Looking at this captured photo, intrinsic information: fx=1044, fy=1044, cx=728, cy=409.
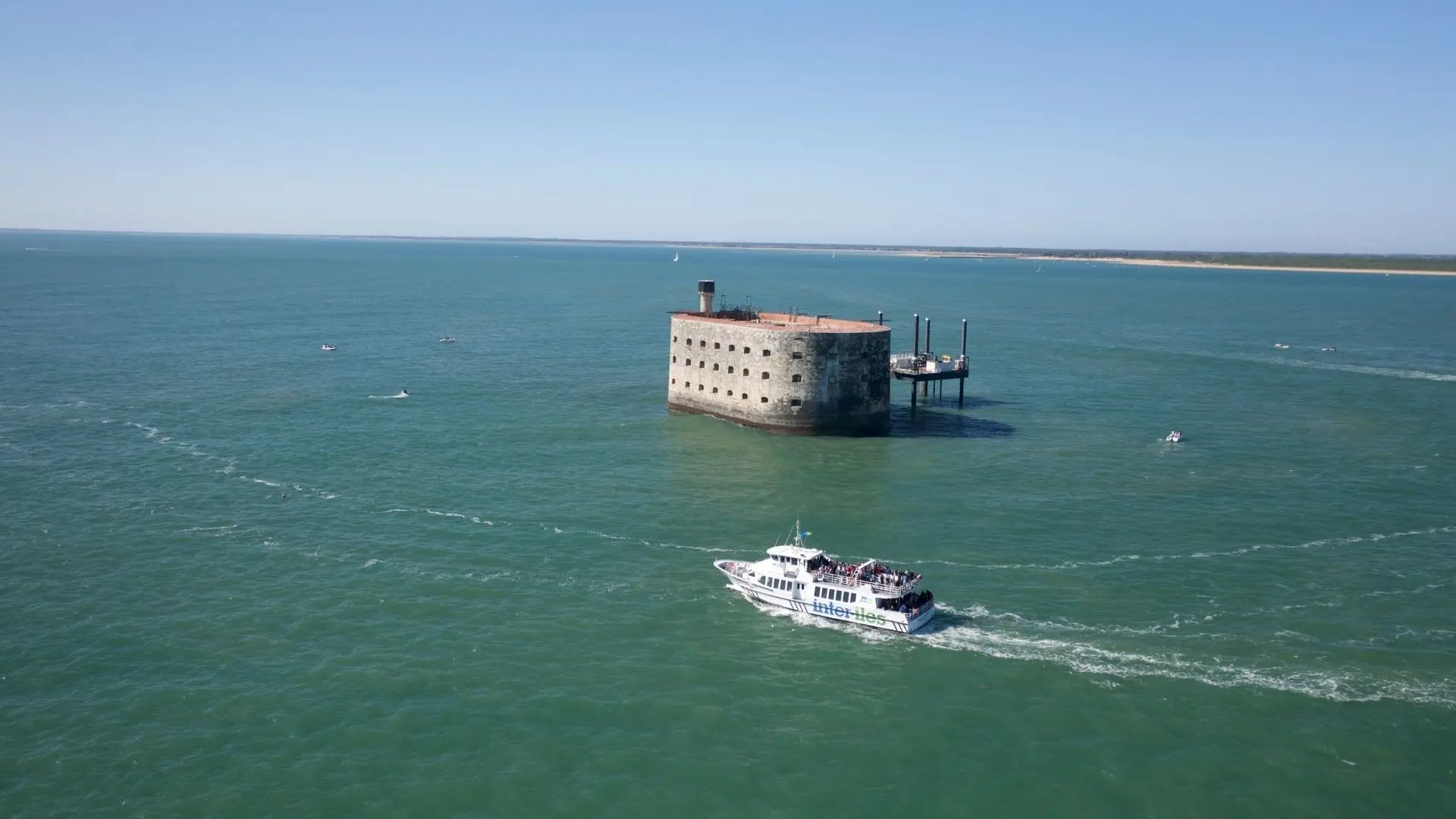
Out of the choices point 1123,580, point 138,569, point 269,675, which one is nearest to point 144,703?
point 269,675

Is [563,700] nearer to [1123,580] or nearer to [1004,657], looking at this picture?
[1004,657]

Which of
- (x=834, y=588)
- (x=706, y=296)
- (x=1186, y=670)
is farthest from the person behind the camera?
(x=706, y=296)

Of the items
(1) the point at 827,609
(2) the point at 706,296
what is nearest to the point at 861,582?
(1) the point at 827,609

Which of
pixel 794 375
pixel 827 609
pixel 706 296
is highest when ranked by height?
pixel 706 296

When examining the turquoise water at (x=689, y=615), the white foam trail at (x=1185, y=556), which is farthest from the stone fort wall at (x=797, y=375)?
the white foam trail at (x=1185, y=556)

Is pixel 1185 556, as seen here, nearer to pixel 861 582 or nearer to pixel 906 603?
pixel 906 603

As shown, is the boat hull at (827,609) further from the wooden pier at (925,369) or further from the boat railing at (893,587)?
the wooden pier at (925,369)

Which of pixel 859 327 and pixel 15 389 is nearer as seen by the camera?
pixel 859 327
